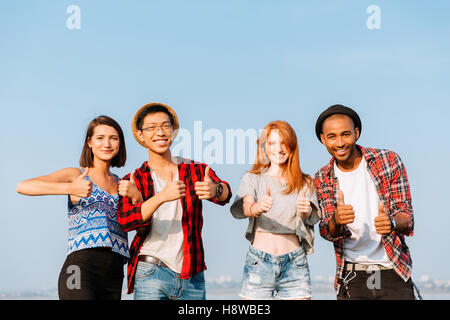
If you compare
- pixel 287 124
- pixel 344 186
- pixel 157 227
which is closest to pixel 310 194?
pixel 344 186

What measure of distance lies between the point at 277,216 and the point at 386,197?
1285 mm

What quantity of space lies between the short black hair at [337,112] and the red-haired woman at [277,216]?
1.20ft

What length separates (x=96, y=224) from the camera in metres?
6.30

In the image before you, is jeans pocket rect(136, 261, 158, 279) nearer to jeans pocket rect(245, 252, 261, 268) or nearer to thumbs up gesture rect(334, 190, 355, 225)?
jeans pocket rect(245, 252, 261, 268)

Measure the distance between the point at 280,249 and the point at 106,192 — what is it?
2040mm

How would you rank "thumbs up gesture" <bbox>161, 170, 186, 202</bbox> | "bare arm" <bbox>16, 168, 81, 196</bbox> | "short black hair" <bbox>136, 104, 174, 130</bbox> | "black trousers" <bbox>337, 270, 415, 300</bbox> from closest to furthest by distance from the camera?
"thumbs up gesture" <bbox>161, 170, 186, 202</bbox>
"bare arm" <bbox>16, 168, 81, 196</bbox>
"black trousers" <bbox>337, 270, 415, 300</bbox>
"short black hair" <bbox>136, 104, 174, 130</bbox>

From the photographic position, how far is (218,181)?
637 centimetres

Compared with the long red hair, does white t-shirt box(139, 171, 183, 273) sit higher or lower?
lower

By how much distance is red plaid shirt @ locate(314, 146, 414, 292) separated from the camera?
253 inches

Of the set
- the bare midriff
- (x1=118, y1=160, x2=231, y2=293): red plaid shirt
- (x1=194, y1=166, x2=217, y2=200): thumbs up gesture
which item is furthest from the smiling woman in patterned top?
the bare midriff

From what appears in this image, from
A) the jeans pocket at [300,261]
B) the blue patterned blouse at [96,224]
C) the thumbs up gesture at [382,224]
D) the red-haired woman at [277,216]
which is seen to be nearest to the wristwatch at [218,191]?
the red-haired woman at [277,216]

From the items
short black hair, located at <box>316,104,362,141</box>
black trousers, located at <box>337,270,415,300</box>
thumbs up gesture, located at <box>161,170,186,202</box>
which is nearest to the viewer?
thumbs up gesture, located at <box>161,170,186,202</box>

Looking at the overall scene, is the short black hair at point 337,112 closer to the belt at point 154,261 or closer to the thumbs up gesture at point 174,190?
the thumbs up gesture at point 174,190
